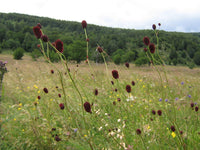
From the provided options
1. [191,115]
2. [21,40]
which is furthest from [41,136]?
[21,40]

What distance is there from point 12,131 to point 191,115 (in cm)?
203

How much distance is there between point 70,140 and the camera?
4.99 ft

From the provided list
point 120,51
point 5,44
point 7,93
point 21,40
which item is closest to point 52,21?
point 21,40

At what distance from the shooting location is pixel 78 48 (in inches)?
1222

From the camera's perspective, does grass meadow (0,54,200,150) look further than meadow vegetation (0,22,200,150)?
Yes

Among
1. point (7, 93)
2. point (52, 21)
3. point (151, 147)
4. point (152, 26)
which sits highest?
point (52, 21)

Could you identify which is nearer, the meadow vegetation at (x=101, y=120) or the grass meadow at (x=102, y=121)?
the meadow vegetation at (x=101, y=120)

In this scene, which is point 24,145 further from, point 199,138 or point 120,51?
point 120,51

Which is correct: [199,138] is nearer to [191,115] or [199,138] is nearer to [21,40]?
[191,115]

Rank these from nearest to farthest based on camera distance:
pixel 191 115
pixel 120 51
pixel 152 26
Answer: pixel 152 26 < pixel 191 115 < pixel 120 51

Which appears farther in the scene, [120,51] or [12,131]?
[120,51]

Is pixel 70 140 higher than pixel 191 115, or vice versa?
pixel 191 115

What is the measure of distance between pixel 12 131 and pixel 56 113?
1.87 feet

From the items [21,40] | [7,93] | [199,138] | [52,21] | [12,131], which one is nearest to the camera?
[199,138]
